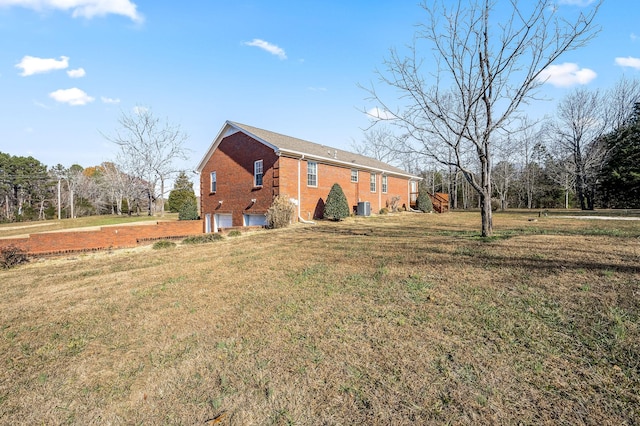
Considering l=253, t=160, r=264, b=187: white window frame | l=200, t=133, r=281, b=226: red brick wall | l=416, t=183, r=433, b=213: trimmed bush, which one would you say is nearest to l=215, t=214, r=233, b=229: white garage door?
l=200, t=133, r=281, b=226: red brick wall

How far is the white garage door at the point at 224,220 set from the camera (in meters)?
18.9

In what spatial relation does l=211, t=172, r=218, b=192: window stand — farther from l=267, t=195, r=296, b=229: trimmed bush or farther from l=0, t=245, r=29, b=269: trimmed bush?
l=0, t=245, r=29, b=269: trimmed bush

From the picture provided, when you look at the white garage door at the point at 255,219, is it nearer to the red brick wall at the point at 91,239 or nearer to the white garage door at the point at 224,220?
the white garage door at the point at 224,220

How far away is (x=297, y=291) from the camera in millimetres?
4625

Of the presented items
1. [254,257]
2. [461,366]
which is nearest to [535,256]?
[461,366]

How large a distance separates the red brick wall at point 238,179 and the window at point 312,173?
2.38 metres

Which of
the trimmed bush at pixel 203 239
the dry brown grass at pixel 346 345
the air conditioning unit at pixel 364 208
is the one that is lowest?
the dry brown grass at pixel 346 345

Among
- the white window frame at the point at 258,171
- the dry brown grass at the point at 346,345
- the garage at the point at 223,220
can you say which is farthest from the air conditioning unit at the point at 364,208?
the dry brown grass at the point at 346,345

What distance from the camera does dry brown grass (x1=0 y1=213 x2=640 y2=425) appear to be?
2.15 metres

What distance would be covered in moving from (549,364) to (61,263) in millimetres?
12289

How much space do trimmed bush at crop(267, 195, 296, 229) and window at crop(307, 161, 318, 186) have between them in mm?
3125

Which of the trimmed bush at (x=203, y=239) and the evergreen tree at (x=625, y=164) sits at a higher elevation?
the evergreen tree at (x=625, y=164)

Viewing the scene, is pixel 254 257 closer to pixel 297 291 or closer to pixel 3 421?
pixel 297 291

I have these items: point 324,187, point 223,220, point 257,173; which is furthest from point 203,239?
point 324,187
